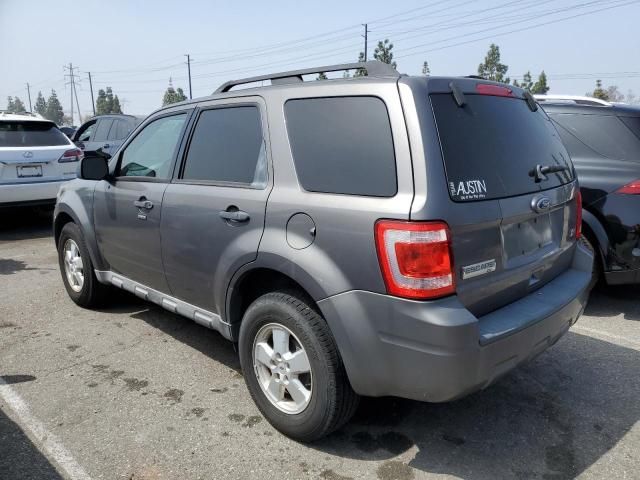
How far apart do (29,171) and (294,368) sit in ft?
22.5

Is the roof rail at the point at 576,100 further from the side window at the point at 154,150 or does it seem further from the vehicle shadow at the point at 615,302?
the side window at the point at 154,150

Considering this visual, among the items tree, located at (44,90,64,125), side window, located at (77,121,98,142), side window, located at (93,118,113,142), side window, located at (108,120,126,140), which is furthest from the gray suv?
tree, located at (44,90,64,125)

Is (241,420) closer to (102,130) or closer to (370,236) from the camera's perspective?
(370,236)

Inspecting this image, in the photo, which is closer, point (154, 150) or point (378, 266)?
point (378, 266)

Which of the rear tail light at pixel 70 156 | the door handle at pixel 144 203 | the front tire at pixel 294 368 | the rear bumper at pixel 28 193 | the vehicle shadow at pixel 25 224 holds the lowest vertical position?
the vehicle shadow at pixel 25 224

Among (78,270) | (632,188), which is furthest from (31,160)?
(632,188)

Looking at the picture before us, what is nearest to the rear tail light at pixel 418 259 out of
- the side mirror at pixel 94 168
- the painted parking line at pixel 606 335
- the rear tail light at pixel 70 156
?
the painted parking line at pixel 606 335

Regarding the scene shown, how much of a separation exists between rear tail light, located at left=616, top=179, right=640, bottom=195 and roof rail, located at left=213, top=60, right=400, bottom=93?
283 cm

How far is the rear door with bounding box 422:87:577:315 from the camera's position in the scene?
2.36m

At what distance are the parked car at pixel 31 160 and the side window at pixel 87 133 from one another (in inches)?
178

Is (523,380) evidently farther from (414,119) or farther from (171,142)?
(171,142)

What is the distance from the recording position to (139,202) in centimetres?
375

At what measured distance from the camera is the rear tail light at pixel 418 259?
223 cm

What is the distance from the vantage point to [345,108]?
2.57 metres
